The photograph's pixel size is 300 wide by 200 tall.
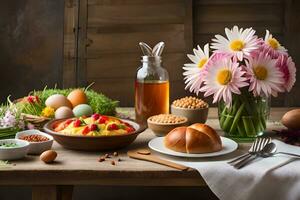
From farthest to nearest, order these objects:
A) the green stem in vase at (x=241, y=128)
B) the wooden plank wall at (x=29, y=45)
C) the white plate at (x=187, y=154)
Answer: the wooden plank wall at (x=29, y=45) < the green stem in vase at (x=241, y=128) < the white plate at (x=187, y=154)

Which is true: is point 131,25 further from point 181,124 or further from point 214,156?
point 214,156

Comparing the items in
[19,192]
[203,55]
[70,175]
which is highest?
[203,55]

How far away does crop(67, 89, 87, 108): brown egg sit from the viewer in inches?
77.6

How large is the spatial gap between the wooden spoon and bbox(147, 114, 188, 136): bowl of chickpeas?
162 mm

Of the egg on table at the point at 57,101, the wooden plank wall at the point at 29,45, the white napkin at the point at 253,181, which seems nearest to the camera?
the white napkin at the point at 253,181

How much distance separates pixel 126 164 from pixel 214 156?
0.82 feet

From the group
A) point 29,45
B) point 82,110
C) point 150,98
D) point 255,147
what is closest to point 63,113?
point 82,110

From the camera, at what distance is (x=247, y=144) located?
1.59 metres

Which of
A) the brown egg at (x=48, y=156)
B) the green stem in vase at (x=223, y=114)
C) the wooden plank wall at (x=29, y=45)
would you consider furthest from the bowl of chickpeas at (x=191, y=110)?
the wooden plank wall at (x=29, y=45)

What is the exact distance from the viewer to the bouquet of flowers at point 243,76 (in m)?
1.54

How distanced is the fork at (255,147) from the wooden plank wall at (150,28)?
6.29 feet

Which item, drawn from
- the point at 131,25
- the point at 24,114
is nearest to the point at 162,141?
the point at 24,114

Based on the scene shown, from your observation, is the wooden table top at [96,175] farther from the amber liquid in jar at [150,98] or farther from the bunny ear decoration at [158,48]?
the bunny ear decoration at [158,48]

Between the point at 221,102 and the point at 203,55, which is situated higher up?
the point at 203,55
